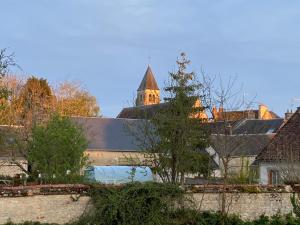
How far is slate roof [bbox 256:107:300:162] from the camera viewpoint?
33259 mm

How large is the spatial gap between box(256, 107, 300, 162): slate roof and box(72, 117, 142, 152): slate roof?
59.6 feet

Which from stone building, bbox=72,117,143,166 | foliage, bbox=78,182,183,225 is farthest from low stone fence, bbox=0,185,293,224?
stone building, bbox=72,117,143,166

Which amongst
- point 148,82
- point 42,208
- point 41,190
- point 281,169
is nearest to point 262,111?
point 148,82

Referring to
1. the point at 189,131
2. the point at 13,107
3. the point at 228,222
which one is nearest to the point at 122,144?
the point at 13,107

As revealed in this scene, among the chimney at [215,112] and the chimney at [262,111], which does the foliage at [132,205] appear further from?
the chimney at [262,111]

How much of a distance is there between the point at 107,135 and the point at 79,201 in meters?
33.0

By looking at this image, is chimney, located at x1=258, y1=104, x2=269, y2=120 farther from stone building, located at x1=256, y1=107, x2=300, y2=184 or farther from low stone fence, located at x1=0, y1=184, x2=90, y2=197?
low stone fence, located at x1=0, y1=184, x2=90, y2=197

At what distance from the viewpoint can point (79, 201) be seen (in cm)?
2027

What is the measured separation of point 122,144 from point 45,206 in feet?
109

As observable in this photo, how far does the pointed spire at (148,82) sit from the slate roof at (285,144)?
246ft

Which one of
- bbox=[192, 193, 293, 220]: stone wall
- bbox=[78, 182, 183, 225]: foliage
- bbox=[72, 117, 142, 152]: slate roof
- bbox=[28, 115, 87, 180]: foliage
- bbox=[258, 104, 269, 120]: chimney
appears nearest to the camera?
bbox=[78, 182, 183, 225]: foliage

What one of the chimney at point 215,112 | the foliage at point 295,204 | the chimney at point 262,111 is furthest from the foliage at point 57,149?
the chimney at point 262,111

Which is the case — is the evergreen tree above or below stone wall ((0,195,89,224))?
above

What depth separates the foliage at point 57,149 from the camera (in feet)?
99.7
